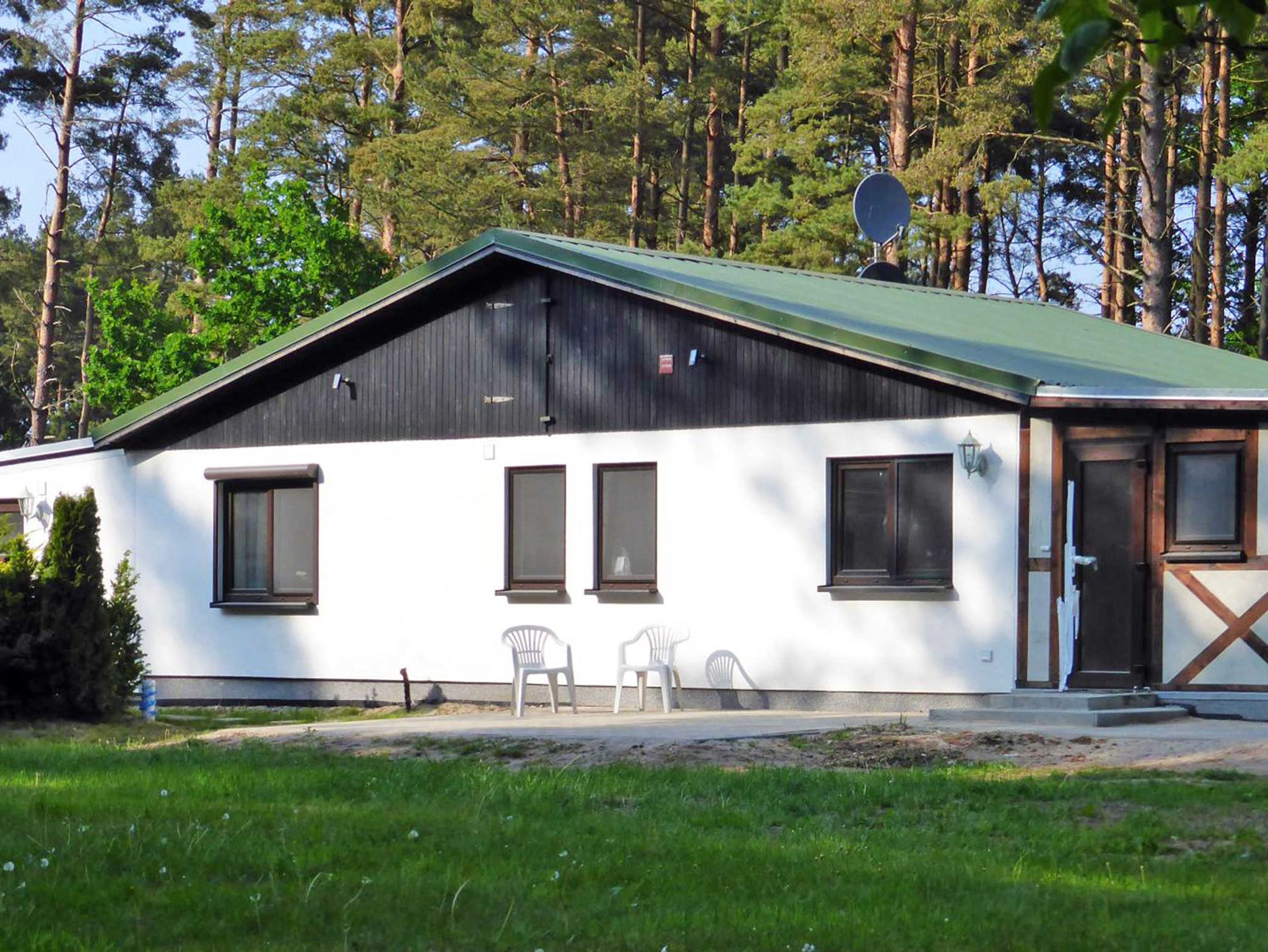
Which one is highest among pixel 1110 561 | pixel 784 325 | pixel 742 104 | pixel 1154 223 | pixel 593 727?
pixel 742 104

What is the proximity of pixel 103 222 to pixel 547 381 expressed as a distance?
3875cm

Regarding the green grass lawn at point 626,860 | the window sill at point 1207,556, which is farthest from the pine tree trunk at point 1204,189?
the green grass lawn at point 626,860

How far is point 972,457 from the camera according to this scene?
49.0ft

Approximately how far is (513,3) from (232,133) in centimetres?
961

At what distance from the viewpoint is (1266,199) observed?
3803 cm

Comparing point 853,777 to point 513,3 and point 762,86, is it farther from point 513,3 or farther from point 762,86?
point 762,86

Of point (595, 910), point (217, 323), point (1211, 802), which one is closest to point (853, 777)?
point (1211, 802)

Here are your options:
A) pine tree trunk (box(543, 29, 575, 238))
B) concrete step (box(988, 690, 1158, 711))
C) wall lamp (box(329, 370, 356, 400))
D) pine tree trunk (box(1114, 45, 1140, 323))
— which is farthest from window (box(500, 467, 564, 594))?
pine tree trunk (box(543, 29, 575, 238))

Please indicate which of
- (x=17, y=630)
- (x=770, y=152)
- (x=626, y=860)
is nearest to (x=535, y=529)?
(x=17, y=630)

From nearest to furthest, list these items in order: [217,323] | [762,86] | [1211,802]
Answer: [1211,802], [217,323], [762,86]

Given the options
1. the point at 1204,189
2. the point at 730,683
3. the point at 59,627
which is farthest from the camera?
the point at 1204,189

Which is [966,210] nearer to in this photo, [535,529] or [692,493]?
[535,529]

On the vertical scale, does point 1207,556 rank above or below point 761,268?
below

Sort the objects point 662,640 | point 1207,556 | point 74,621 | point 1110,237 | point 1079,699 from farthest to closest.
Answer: point 1110,237, point 662,640, point 1207,556, point 74,621, point 1079,699
